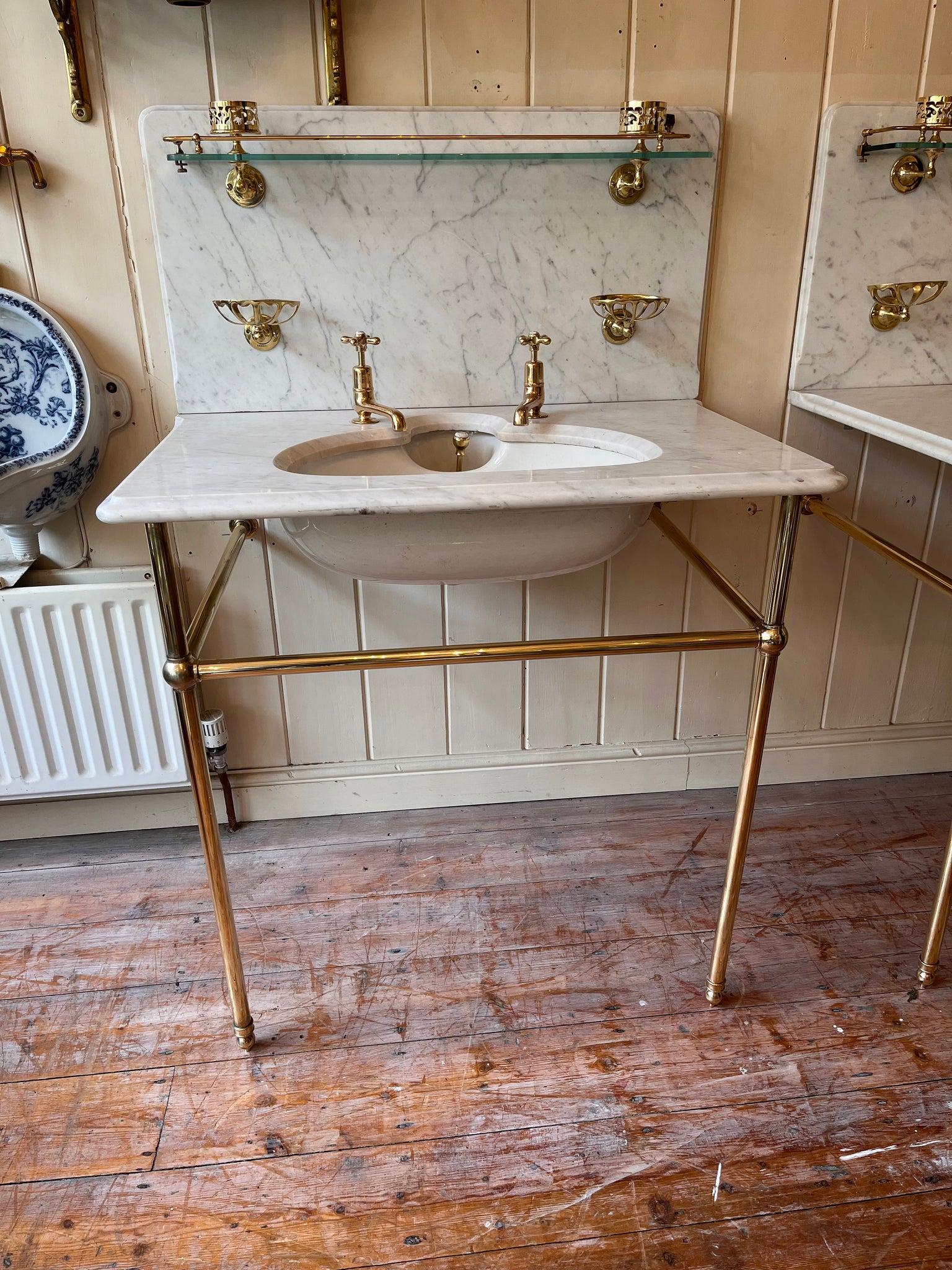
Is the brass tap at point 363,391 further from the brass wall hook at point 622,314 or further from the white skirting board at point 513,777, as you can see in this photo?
the white skirting board at point 513,777

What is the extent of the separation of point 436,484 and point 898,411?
28.7 inches

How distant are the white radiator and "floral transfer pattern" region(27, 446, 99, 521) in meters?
0.13

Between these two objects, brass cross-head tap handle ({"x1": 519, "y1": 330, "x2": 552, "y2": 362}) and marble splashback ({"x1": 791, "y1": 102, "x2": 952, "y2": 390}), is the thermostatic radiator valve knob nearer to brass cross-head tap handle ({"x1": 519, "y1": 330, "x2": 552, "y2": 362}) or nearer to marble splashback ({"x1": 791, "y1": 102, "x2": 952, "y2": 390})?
brass cross-head tap handle ({"x1": 519, "y1": 330, "x2": 552, "y2": 362})

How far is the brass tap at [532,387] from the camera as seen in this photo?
1210 mm

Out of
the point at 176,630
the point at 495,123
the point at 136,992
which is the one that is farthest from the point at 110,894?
the point at 495,123

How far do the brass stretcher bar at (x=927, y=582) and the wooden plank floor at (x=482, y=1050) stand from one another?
5 centimetres

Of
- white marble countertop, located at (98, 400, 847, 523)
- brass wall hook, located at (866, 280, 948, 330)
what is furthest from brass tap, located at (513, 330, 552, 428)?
brass wall hook, located at (866, 280, 948, 330)

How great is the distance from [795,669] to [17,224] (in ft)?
4.91

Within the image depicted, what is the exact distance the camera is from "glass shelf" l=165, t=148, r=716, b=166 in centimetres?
119

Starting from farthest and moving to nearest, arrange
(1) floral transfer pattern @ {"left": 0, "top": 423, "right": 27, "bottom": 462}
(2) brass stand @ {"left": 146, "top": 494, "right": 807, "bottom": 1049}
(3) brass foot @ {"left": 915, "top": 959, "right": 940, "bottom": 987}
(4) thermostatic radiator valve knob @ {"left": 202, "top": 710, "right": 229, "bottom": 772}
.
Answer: (4) thermostatic radiator valve knob @ {"left": 202, "top": 710, "right": 229, "bottom": 772} < (1) floral transfer pattern @ {"left": 0, "top": 423, "right": 27, "bottom": 462} < (3) brass foot @ {"left": 915, "top": 959, "right": 940, "bottom": 987} < (2) brass stand @ {"left": 146, "top": 494, "right": 807, "bottom": 1049}

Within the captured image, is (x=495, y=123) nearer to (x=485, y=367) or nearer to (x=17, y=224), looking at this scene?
(x=485, y=367)

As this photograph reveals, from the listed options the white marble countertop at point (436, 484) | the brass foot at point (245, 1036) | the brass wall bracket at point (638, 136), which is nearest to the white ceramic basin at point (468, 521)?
the white marble countertop at point (436, 484)

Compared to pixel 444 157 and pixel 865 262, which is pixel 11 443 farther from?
pixel 865 262

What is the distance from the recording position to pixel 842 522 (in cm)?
110
